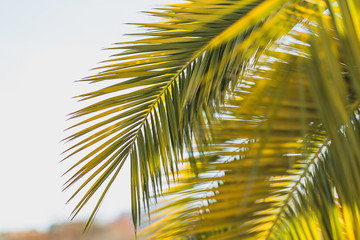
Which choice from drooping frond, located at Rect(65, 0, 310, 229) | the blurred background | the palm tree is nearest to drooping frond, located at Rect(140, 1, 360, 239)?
the palm tree

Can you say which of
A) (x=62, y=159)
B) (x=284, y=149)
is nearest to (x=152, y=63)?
(x=62, y=159)

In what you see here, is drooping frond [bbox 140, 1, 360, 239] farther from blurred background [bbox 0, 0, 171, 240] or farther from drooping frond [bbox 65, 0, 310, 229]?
blurred background [bbox 0, 0, 171, 240]

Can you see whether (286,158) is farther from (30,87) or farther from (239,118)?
(30,87)

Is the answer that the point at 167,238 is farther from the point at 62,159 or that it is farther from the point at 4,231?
the point at 4,231

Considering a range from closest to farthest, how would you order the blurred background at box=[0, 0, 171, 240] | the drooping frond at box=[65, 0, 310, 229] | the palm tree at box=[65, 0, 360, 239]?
the palm tree at box=[65, 0, 360, 239], the drooping frond at box=[65, 0, 310, 229], the blurred background at box=[0, 0, 171, 240]

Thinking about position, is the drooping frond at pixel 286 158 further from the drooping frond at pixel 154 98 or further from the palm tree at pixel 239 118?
the drooping frond at pixel 154 98

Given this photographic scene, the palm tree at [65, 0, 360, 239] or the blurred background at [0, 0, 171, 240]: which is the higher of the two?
the blurred background at [0, 0, 171, 240]

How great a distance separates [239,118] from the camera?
1.30 metres

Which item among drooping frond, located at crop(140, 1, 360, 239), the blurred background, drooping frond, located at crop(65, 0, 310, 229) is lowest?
drooping frond, located at crop(140, 1, 360, 239)

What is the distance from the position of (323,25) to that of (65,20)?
20841 millimetres

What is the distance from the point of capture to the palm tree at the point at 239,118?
936 millimetres

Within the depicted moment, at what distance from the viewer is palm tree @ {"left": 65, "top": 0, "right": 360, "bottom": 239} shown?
3.07 feet

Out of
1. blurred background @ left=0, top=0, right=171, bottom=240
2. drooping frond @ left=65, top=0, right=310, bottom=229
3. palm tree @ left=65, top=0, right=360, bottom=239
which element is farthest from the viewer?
blurred background @ left=0, top=0, right=171, bottom=240

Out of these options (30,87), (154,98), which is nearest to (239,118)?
(154,98)
